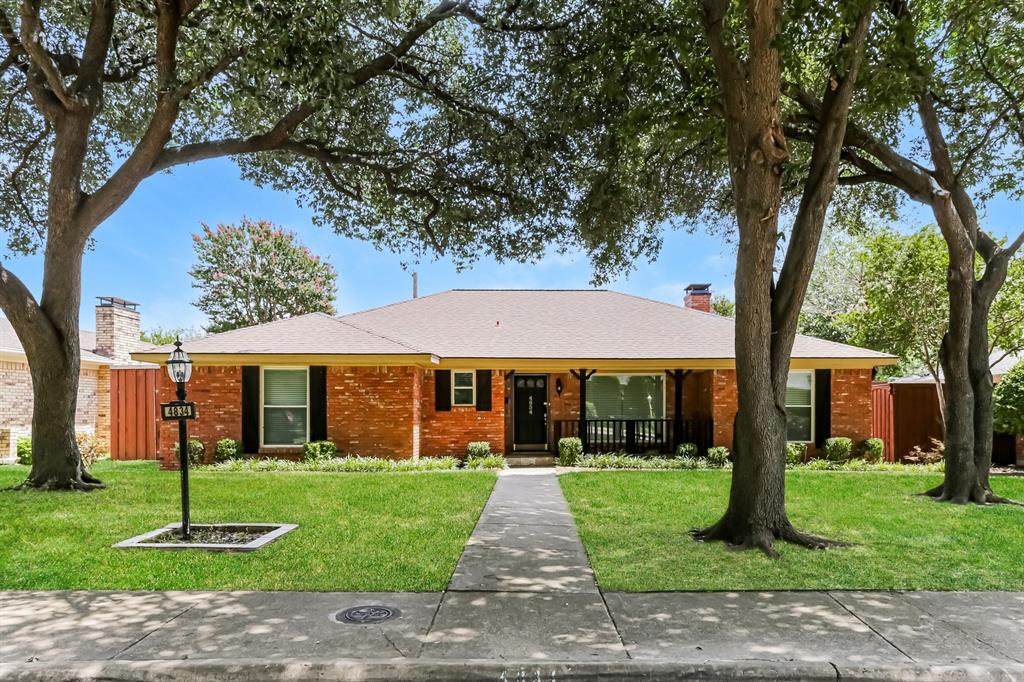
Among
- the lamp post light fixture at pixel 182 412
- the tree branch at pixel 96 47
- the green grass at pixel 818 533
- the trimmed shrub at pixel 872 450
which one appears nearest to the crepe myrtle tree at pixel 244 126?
the tree branch at pixel 96 47

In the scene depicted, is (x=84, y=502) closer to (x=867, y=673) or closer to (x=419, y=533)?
(x=419, y=533)

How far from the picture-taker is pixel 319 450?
13.4 m

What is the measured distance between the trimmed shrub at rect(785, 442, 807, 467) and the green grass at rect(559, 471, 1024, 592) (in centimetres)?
297

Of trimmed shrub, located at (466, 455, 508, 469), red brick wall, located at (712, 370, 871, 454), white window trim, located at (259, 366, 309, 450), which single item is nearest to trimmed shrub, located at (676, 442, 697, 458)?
red brick wall, located at (712, 370, 871, 454)

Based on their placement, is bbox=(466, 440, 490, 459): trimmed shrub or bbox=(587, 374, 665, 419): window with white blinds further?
bbox=(587, 374, 665, 419): window with white blinds

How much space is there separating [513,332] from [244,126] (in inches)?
317

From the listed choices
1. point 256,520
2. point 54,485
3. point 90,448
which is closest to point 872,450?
point 256,520

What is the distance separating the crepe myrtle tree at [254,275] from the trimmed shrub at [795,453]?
2198cm

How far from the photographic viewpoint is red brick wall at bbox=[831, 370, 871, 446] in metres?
15.2

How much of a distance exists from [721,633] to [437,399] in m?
11.3

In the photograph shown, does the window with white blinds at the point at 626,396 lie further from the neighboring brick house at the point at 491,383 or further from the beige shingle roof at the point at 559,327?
the beige shingle roof at the point at 559,327

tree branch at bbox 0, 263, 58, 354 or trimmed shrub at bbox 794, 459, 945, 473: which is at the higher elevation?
tree branch at bbox 0, 263, 58, 354

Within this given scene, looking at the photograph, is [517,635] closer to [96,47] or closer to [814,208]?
[814,208]

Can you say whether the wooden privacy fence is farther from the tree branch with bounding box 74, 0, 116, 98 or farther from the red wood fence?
the red wood fence
